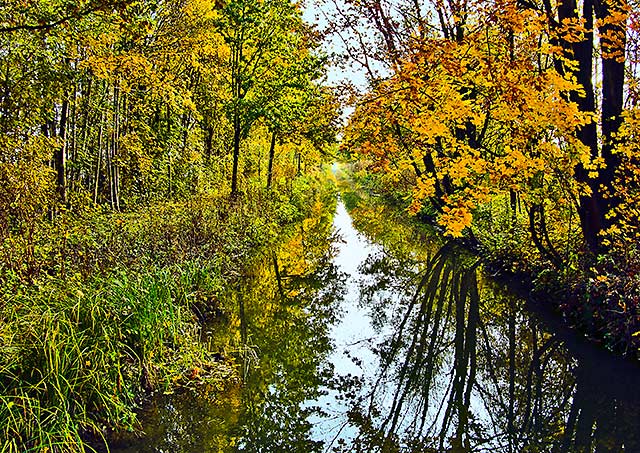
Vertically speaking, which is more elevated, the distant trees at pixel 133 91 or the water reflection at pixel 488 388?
the distant trees at pixel 133 91

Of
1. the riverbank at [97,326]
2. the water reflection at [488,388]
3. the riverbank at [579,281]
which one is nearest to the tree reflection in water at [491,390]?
the water reflection at [488,388]

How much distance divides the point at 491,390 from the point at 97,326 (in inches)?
191

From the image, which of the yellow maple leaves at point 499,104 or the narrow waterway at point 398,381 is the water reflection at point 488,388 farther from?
the yellow maple leaves at point 499,104

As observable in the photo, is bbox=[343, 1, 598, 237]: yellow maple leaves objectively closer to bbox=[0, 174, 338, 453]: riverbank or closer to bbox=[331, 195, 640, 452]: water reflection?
bbox=[331, 195, 640, 452]: water reflection

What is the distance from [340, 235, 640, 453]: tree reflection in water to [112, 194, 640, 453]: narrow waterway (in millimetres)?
19

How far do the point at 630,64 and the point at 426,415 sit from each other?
21.5 feet

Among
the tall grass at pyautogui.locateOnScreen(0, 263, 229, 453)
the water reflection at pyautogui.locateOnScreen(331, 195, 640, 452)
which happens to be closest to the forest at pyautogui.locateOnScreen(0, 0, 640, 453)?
the tall grass at pyautogui.locateOnScreen(0, 263, 229, 453)

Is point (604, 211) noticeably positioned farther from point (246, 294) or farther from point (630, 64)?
point (246, 294)

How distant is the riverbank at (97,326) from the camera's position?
390 centimetres

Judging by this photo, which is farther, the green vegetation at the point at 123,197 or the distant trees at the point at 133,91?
the distant trees at the point at 133,91

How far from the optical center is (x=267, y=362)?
6309 mm

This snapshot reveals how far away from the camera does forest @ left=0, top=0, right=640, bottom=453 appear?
15.4 feet

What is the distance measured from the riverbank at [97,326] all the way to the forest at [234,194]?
0.03 m

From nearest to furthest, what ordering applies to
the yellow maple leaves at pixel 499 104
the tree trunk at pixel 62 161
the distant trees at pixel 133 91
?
the yellow maple leaves at pixel 499 104 < the distant trees at pixel 133 91 < the tree trunk at pixel 62 161
